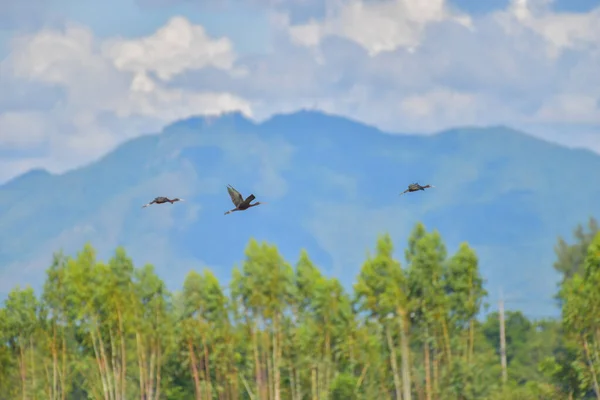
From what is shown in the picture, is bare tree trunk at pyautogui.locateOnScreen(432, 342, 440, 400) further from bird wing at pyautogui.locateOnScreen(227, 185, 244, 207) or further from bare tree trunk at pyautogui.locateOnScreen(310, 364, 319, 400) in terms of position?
bird wing at pyautogui.locateOnScreen(227, 185, 244, 207)

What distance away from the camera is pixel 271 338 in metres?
72.9

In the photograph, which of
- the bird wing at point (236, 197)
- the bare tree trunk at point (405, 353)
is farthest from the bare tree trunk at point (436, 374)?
the bird wing at point (236, 197)

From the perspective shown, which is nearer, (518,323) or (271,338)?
(271,338)

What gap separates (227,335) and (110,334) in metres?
6.92

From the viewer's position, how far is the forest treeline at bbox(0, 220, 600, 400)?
2753 inches

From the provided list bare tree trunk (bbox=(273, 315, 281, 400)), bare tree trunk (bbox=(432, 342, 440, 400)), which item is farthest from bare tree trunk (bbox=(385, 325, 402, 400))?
bare tree trunk (bbox=(273, 315, 281, 400))

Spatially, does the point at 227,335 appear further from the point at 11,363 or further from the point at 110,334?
the point at 11,363

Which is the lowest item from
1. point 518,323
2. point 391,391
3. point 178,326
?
point 391,391

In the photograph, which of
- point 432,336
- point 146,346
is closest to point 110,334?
point 146,346

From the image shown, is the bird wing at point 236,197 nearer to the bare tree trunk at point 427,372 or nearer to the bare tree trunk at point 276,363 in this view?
the bare tree trunk at point 276,363

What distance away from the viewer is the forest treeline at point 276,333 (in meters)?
69.9

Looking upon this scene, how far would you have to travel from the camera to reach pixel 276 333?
72250 millimetres

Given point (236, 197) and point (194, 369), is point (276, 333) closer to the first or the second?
point (194, 369)

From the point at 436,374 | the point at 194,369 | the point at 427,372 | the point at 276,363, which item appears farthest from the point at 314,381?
the point at 194,369
